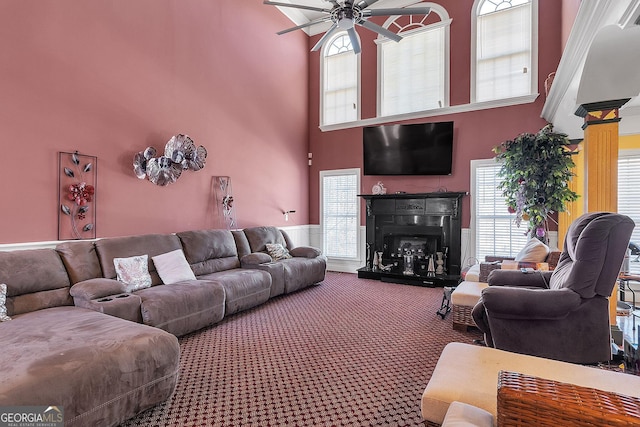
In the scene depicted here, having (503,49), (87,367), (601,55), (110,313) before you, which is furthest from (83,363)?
(503,49)

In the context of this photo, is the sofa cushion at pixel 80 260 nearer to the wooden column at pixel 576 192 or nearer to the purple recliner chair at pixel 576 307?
the purple recliner chair at pixel 576 307

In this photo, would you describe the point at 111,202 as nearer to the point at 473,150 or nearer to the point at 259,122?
the point at 259,122

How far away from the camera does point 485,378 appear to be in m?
1.53

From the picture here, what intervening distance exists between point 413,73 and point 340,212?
3058mm

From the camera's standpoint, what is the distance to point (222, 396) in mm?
2260

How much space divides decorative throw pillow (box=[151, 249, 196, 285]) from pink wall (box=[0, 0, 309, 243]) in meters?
0.62

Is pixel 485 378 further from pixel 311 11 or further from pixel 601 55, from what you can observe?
pixel 311 11

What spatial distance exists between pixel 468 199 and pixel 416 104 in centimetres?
203

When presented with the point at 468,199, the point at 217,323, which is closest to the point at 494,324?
the point at 217,323

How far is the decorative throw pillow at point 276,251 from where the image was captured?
527 cm

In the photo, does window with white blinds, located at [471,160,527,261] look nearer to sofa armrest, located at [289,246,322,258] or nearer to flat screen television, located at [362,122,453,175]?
flat screen television, located at [362,122,453,175]

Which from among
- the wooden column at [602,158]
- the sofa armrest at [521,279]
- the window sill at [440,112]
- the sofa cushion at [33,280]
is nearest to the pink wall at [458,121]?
the window sill at [440,112]

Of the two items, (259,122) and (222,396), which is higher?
(259,122)

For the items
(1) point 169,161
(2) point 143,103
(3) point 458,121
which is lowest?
(1) point 169,161
